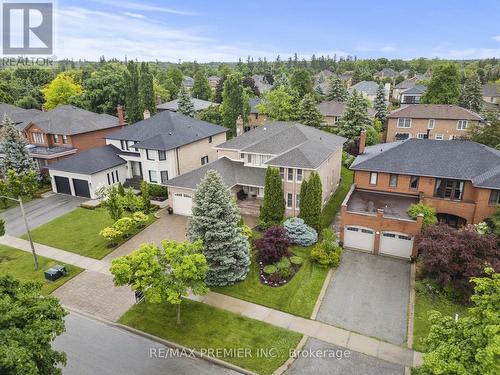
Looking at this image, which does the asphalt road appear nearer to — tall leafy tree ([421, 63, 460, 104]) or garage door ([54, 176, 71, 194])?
garage door ([54, 176, 71, 194])

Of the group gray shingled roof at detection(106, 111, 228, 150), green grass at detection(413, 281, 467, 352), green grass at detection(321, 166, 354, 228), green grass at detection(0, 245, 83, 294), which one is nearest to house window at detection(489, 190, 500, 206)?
green grass at detection(413, 281, 467, 352)

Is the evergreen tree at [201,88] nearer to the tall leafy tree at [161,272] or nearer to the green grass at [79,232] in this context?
the green grass at [79,232]

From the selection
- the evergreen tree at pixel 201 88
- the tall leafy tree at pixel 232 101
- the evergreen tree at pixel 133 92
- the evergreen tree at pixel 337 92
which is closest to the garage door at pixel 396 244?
the tall leafy tree at pixel 232 101

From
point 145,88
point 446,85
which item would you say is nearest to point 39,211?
point 145,88

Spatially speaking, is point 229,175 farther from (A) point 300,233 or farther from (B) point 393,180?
(B) point 393,180

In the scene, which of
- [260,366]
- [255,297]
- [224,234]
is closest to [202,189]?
[224,234]
